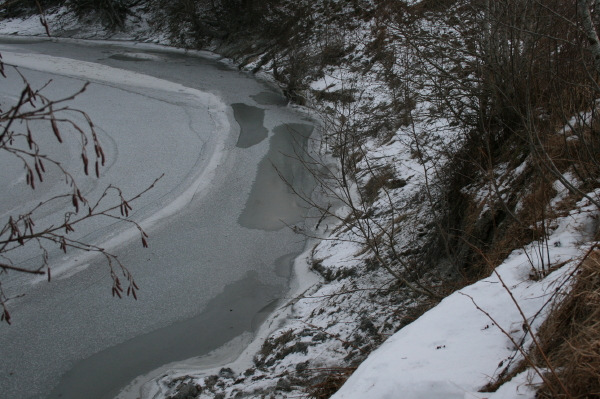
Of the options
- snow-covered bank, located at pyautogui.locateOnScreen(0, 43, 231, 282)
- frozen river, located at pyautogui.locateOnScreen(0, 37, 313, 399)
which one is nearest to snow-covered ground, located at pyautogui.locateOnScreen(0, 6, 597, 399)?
frozen river, located at pyautogui.locateOnScreen(0, 37, 313, 399)

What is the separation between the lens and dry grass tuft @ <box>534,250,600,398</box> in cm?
168

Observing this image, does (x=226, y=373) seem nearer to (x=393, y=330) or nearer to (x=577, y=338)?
(x=393, y=330)

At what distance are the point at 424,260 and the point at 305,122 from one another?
6453 mm

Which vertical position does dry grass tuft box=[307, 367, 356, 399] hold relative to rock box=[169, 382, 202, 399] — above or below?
above

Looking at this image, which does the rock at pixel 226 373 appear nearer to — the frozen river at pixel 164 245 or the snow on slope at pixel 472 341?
the frozen river at pixel 164 245

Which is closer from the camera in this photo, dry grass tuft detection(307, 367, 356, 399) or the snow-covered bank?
dry grass tuft detection(307, 367, 356, 399)

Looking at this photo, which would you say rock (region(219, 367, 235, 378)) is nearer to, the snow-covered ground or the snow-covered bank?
the snow-covered ground

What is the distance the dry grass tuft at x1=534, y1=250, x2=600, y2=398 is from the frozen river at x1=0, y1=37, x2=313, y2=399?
3.35 metres

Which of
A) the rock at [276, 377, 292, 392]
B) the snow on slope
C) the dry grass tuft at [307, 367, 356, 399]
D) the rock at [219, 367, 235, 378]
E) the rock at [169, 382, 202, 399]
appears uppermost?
the snow on slope

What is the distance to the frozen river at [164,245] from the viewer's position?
4.66 m

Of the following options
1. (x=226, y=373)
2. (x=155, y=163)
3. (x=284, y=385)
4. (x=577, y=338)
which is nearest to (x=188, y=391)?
(x=226, y=373)

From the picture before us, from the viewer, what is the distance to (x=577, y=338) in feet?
6.36

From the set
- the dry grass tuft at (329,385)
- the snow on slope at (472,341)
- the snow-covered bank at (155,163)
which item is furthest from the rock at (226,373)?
the snow-covered bank at (155,163)

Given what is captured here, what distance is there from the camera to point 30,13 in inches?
816
